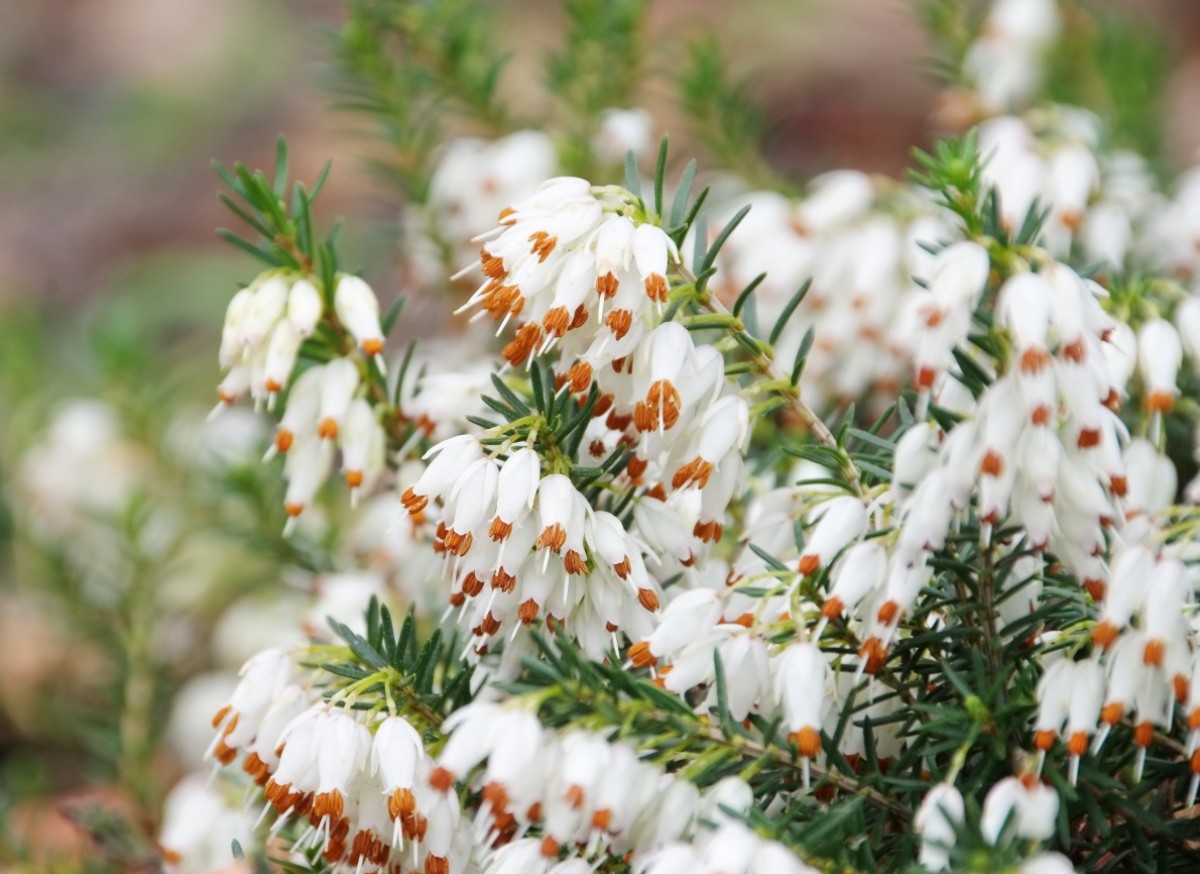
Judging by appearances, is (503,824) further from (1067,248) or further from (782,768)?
(1067,248)

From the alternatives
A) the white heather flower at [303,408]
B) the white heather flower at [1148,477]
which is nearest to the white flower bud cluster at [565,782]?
the white heather flower at [303,408]

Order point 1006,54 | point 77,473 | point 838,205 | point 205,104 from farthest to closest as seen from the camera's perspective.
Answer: point 205,104 → point 77,473 → point 1006,54 → point 838,205

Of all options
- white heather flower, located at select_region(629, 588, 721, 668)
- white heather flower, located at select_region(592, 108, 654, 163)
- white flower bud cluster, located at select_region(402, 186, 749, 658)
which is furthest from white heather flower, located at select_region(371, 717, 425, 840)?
white heather flower, located at select_region(592, 108, 654, 163)

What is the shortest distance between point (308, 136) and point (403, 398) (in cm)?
719

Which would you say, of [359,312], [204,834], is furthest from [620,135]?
[204,834]

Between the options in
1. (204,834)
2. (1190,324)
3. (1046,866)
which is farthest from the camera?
(204,834)

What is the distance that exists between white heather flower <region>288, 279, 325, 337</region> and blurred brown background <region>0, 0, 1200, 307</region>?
5671mm

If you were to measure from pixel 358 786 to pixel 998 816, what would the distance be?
2.69 ft

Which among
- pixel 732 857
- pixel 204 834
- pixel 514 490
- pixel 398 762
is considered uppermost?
pixel 514 490

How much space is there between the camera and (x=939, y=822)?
5.04 feet

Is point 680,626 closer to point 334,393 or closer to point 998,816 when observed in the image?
point 998,816

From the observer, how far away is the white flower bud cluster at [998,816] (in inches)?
59.7

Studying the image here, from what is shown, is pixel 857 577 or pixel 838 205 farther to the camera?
pixel 838 205

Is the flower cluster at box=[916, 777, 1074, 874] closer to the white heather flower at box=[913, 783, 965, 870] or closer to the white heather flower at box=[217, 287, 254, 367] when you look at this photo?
the white heather flower at box=[913, 783, 965, 870]
